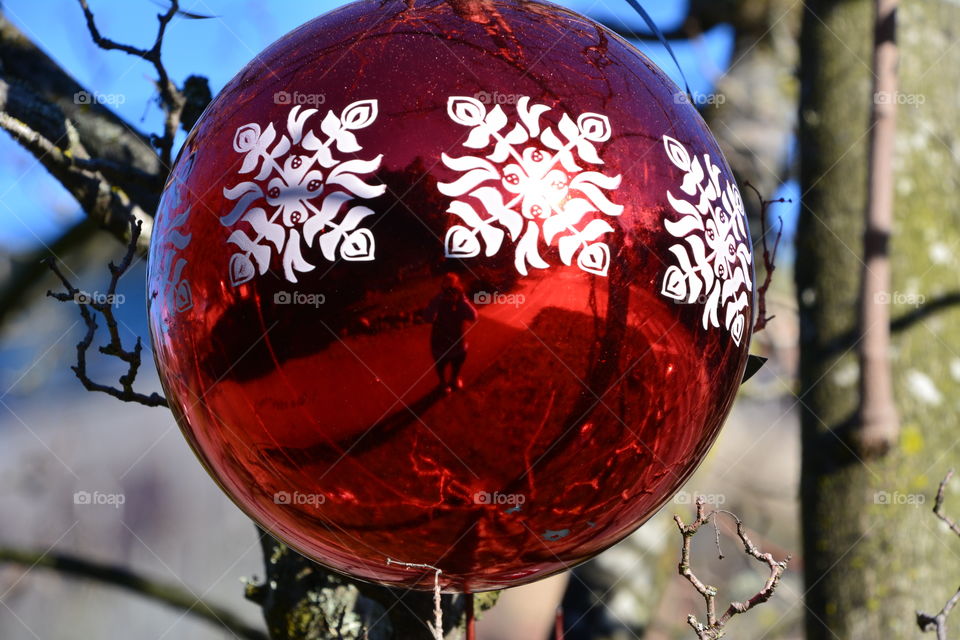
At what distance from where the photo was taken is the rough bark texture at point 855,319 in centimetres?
322

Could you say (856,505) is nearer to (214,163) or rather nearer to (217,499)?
(214,163)

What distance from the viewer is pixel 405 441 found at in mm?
1393

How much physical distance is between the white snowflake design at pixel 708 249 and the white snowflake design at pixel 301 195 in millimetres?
440

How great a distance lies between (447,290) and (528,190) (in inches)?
7.0

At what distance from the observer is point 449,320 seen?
134cm

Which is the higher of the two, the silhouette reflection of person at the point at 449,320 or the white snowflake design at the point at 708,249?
the silhouette reflection of person at the point at 449,320

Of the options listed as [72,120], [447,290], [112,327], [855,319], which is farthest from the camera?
[855,319]

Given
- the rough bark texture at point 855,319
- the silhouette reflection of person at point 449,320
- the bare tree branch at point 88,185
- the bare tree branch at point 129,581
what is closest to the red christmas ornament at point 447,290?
the silhouette reflection of person at point 449,320

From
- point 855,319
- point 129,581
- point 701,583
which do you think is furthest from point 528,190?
point 129,581

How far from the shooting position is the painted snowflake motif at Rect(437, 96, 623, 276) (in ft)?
4.44

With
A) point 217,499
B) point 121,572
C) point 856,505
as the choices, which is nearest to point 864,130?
point 856,505

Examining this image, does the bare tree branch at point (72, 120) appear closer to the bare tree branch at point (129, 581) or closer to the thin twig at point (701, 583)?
the thin twig at point (701, 583)

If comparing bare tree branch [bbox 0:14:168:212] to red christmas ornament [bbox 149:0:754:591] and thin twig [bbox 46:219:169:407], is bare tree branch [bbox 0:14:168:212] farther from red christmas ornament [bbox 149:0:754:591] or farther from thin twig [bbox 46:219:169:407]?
red christmas ornament [bbox 149:0:754:591]

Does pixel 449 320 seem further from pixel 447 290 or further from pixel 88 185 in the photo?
pixel 88 185
